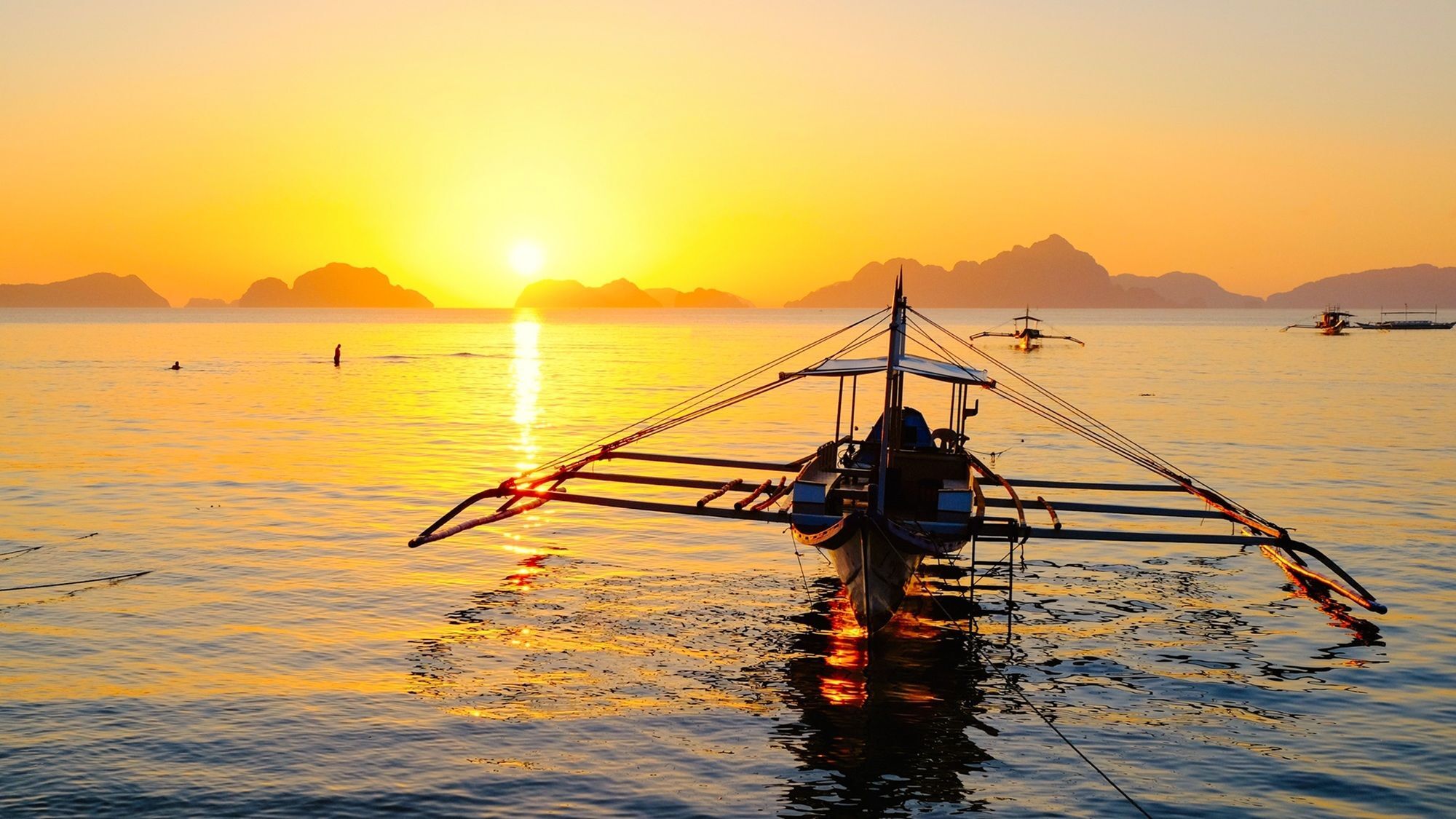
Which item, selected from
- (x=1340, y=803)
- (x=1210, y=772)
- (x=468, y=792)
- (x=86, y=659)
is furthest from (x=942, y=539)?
(x=86, y=659)

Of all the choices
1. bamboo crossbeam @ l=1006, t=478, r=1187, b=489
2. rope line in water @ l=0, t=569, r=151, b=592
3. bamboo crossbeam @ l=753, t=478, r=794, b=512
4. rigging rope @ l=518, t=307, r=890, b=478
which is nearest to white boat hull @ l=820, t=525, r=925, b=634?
bamboo crossbeam @ l=753, t=478, r=794, b=512

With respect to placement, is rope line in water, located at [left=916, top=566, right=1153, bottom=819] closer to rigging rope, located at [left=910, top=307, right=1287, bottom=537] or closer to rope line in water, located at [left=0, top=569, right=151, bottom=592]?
rigging rope, located at [left=910, top=307, right=1287, bottom=537]

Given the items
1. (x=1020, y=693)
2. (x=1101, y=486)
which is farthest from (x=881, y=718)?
(x=1101, y=486)

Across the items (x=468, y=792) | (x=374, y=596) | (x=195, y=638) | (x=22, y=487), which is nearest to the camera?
(x=468, y=792)

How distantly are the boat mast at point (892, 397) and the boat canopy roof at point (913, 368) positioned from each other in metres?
0.38

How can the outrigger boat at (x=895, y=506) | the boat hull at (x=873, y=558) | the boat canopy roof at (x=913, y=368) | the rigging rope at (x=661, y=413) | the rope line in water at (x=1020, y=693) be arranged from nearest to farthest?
the rope line in water at (x=1020, y=693) < the boat hull at (x=873, y=558) < the outrigger boat at (x=895, y=506) < the boat canopy roof at (x=913, y=368) < the rigging rope at (x=661, y=413)

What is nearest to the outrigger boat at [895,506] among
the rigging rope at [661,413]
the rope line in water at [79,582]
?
the rigging rope at [661,413]

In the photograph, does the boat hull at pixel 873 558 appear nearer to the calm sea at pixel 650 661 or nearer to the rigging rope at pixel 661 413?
the calm sea at pixel 650 661

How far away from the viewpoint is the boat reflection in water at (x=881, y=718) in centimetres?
1425

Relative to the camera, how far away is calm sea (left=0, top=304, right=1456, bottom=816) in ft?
47.4

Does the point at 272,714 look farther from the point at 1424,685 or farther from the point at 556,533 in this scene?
the point at 1424,685

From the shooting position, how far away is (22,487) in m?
34.8

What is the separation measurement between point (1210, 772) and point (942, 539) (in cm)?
684

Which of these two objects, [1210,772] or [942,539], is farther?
[942,539]
